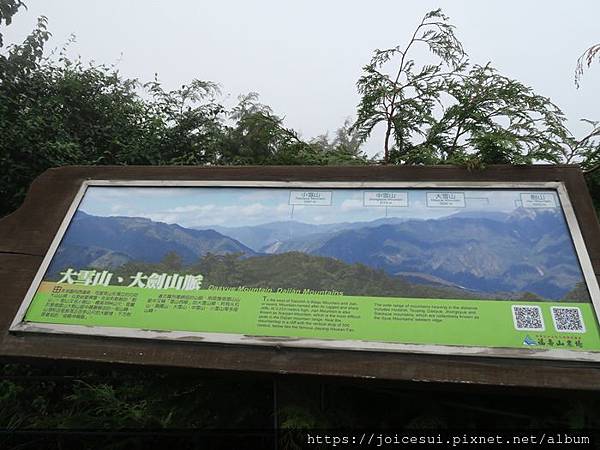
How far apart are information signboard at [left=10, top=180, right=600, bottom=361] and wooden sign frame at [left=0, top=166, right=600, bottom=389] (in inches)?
1.2

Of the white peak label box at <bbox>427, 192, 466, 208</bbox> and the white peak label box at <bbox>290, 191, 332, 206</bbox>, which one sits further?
the white peak label box at <bbox>290, 191, 332, 206</bbox>

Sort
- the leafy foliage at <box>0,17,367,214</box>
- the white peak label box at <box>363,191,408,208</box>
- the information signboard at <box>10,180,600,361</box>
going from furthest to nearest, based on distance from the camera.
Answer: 1. the leafy foliage at <box>0,17,367,214</box>
2. the white peak label box at <box>363,191,408,208</box>
3. the information signboard at <box>10,180,600,361</box>

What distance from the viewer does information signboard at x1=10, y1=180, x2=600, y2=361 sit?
1.56 metres

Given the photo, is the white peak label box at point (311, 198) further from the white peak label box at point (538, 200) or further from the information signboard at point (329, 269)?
the white peak label box at point (538, 200)

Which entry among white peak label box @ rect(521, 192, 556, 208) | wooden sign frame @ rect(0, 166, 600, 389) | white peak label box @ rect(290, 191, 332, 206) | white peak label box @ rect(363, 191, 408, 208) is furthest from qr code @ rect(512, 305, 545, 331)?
white peak label box @ rect(290, 191, 332, 206)

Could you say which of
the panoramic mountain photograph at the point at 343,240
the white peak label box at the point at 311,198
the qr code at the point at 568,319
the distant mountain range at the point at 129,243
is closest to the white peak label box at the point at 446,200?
the panoramic mountain photograph at the point at 343,240

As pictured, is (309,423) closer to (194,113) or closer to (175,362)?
(175,362)

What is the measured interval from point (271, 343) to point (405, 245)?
743 millimetres

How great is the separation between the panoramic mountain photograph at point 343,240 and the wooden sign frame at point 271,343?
0.25 feet

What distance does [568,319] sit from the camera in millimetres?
1531

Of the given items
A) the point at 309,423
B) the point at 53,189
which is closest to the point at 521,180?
the point at 309,423

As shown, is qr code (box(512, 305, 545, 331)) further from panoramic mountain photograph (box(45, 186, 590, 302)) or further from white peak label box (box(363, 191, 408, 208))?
white peak label box (box(363, 191, 408, 208))

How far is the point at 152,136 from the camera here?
5.04 metres

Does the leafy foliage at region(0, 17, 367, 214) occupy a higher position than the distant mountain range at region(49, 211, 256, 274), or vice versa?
the leafy foliage at region(0, 17, 367, 214)
